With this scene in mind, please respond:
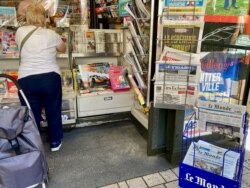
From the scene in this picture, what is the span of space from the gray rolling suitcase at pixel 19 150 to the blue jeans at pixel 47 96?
51 cm

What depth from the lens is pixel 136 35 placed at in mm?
2266

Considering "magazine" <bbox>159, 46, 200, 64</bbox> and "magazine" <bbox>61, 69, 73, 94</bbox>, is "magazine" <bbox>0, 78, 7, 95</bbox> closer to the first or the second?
"magazine" <bbox>61, 69, 73, 94</bbox>

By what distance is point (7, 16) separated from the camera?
8.04 feet

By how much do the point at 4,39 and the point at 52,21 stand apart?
54 centimetres

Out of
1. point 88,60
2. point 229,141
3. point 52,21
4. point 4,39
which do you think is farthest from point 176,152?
point 4,39

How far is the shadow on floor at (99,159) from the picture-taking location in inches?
78.6

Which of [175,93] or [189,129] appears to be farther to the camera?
[189,129]

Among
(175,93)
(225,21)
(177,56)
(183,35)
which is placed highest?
(225,21)

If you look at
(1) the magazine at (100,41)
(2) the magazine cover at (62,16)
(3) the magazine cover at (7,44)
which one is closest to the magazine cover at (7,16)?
(3) the magazine cover at (7,44)

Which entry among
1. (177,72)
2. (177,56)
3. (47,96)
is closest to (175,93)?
(177,72)

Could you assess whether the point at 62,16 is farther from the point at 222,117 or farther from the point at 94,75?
the point at 222,117

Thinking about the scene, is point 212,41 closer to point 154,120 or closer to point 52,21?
point 154,120

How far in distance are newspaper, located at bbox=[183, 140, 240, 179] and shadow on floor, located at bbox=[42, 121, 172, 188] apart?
22.2 inches

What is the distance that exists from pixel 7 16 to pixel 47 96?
973mm
